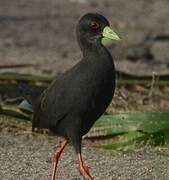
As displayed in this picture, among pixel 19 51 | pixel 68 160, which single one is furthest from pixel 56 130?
pixel 19 51

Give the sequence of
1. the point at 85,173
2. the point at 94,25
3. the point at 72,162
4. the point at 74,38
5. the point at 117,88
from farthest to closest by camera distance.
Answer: the point at 74,38 → the point at 117,88 → the point at 72,162 → the point at 94,25 → the point at 85,173

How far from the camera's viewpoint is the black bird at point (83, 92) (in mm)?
6914

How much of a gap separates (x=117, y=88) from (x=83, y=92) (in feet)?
10.5

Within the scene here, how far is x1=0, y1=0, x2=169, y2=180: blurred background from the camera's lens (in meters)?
7.79

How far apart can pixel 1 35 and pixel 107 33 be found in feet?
26.6

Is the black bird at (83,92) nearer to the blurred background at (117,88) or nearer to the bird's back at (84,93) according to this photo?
the bird's back at (84,93)

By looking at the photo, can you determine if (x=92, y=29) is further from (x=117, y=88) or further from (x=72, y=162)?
(x=117, y=88)

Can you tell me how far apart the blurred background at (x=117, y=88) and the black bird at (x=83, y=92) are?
20.2 inches

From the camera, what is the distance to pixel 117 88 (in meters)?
10.1

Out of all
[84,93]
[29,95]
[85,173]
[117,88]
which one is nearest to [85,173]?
[85,173]

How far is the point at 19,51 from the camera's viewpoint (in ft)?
45.3

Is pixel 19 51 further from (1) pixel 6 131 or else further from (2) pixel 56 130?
(2) pixel 56 130

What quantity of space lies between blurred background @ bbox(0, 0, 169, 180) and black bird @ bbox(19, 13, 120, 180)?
1.68 ft

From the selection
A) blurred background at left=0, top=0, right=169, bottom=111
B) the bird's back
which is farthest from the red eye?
blurred background at left=0, top=0, right=169, bottom=111
